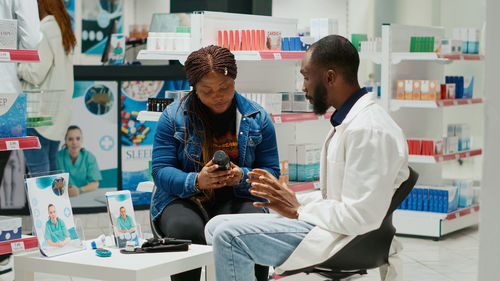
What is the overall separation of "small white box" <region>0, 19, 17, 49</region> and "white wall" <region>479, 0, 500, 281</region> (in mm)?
Answer: 3320

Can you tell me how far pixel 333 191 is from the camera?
2498 mm

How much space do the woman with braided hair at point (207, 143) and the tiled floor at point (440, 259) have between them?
1.44m

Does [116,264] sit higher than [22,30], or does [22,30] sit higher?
[22,30]

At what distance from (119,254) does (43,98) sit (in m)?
3.67

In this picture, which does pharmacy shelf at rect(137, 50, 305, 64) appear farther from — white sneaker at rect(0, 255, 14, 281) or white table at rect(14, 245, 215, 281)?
white table at rect(14, 245, 215, 281)

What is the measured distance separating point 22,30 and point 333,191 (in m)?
2.71

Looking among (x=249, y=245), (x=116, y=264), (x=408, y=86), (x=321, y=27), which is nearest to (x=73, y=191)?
(x=321, y=27)

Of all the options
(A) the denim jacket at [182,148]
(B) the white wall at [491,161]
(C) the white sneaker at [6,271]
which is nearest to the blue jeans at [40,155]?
(C) the white sneaker at [6,271]

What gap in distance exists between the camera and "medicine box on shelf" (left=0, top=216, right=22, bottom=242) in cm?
373

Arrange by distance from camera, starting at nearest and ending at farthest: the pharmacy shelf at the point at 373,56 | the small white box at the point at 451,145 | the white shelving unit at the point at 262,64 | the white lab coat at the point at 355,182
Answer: the white lab coat at the point at 355,182 → the white shelving unit at the point at 262,64 → the pharmacy shelf at the point at 373,56 → the small white box at the point at 451,145

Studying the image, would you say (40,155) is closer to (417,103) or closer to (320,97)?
(417,103)

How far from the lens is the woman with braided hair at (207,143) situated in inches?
136

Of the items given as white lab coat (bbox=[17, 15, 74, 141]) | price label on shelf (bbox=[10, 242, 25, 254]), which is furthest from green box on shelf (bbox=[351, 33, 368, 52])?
price label on shelf (bbox=[10, 242, 25, 254])

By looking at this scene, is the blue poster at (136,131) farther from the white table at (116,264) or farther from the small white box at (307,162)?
the white table at (116,264)
